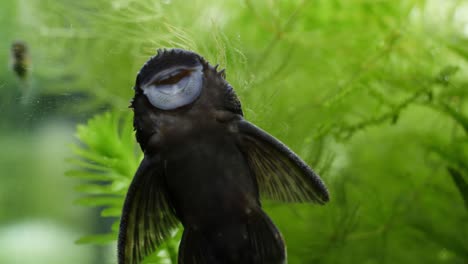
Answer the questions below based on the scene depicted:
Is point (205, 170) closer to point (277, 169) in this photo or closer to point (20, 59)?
point (277, 169)

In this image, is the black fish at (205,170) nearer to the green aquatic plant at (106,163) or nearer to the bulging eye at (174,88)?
the bulging eye at (174,88)

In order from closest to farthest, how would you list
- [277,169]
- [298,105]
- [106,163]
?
[277,169]
[106,163]
[298,105]

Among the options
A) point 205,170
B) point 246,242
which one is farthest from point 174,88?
point 246,242

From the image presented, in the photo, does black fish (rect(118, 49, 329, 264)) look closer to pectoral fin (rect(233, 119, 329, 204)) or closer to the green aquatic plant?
pectoral fin (rect(233, 119, 329, 204))

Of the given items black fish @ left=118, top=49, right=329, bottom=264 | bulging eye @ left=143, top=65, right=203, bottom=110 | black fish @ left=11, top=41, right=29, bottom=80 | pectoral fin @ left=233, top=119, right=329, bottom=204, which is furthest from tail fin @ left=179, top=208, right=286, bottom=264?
black fish @ left=11, top=41, right=29, bottom=80

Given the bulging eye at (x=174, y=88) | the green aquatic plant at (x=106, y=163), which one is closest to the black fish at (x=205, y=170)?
the bulging eye at (x=174, y=88)

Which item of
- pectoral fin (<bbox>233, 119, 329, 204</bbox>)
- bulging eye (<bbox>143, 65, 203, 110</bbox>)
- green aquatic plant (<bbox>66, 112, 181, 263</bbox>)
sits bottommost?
green aquatic plant (<bbox>66, 112, 181, 263</bbox>)

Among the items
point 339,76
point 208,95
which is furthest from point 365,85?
point 208,95

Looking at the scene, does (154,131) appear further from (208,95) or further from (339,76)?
(339,76)
